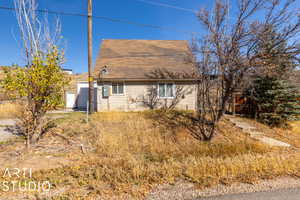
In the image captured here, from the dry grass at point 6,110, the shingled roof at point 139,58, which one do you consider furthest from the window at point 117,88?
the dry grass at point 6,110

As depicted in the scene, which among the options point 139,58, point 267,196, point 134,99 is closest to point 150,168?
point 267,196

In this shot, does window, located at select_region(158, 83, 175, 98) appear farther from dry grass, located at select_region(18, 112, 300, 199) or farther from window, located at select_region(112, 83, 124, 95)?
dry grass, located at select_region(18, 112, 300, 199)

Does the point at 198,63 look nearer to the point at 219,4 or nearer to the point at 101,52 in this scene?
the point at 219,4

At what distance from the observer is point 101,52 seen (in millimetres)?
12047

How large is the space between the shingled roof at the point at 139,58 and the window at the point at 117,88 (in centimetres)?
65

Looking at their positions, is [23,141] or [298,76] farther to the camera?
[298,76]

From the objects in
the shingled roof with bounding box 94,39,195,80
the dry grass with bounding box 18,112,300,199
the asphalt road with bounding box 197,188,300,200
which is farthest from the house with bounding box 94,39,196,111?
the asphalt road with bounding box 197,188,300,200

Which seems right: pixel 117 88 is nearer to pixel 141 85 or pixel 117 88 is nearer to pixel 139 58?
pixel 141 85

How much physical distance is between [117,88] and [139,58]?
3729mm

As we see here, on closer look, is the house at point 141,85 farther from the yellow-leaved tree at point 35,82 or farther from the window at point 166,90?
the yellow-leaved tree at point 35,82

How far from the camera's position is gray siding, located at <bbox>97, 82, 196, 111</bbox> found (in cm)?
1010

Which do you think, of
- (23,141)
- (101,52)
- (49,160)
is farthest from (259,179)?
(101,52)

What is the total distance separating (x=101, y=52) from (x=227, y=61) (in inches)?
428

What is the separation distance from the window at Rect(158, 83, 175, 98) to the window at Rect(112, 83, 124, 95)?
304 centimetres
